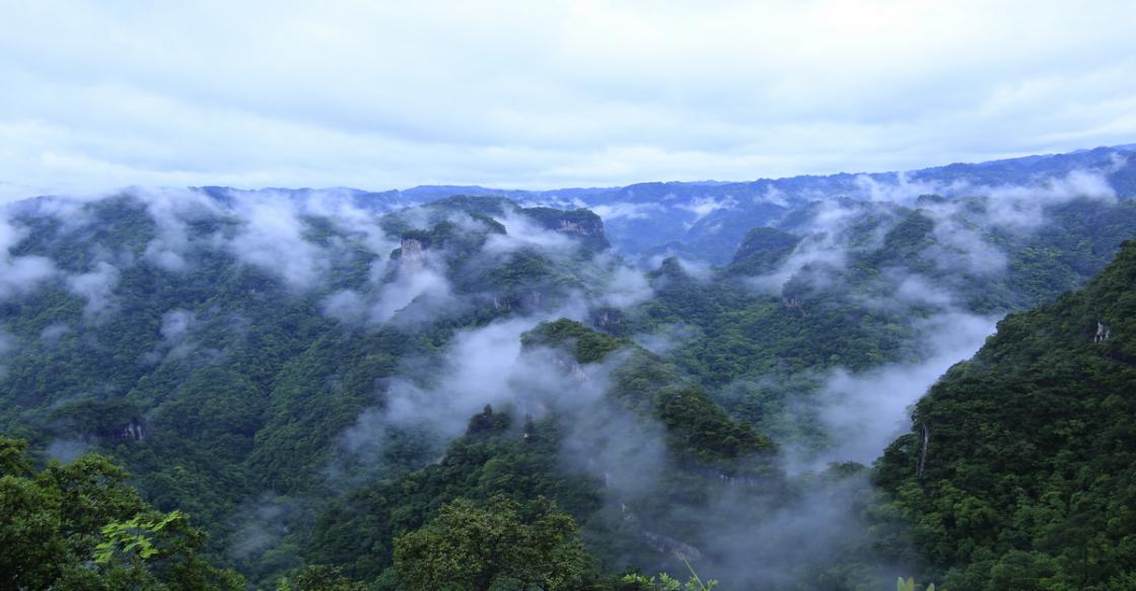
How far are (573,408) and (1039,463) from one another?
45.2 meters

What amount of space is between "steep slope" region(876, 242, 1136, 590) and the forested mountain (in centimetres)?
22

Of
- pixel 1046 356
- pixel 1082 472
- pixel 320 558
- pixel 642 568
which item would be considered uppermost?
pixel 1046 356

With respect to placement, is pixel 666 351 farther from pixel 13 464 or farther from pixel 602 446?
pixel 13 464

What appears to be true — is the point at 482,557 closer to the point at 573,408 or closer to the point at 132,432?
the point at 573,408

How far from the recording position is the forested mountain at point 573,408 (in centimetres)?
3634

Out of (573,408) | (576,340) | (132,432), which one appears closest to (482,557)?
(573,408)

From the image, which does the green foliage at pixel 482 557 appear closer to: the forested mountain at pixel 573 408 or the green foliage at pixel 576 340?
the forested mountain at pixel 573 408

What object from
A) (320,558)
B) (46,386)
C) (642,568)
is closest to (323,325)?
(46,386)

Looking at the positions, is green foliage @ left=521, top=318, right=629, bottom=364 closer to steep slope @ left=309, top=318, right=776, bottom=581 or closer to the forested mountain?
steep slope @ left=309, top=318, right=776, bottom=581

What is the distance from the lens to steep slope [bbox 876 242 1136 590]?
31859 mm

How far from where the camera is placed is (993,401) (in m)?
46.0

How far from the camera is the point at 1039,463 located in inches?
1599

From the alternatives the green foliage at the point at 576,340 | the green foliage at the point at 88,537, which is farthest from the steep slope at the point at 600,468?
the green foliage at the point at 88,537

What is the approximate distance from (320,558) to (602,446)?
28.7 metres
